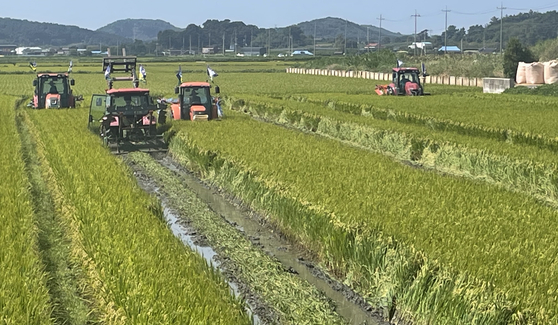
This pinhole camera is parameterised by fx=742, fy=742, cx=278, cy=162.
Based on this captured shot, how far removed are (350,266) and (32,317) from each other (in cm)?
418

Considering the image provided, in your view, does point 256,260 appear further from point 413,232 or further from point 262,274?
point 413,232

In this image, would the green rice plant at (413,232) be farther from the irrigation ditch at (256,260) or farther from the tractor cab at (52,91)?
the tractor cab at (52,91)

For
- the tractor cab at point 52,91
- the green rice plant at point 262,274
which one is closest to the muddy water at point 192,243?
the green rice plant at point 262,274

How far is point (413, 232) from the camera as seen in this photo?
355 inches

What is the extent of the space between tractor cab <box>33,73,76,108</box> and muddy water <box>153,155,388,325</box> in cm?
1484

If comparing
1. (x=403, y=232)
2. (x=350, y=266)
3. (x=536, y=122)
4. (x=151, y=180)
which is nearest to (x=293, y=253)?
(x=350, y=266)

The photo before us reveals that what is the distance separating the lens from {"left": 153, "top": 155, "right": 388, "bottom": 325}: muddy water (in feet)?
28.5

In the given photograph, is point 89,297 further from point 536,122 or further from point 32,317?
point 536,122

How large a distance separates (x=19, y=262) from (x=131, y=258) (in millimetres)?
1231

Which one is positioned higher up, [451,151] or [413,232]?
[451,151]

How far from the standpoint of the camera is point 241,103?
36.5 metres

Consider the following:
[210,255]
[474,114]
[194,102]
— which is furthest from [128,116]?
[474,114]

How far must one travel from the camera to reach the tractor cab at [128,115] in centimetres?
2125

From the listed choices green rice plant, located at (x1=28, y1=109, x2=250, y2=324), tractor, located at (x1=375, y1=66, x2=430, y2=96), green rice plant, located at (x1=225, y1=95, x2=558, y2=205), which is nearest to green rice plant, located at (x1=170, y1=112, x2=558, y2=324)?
green rice plant, located at (x1=28, y1=109, x2=250, y2=324)
